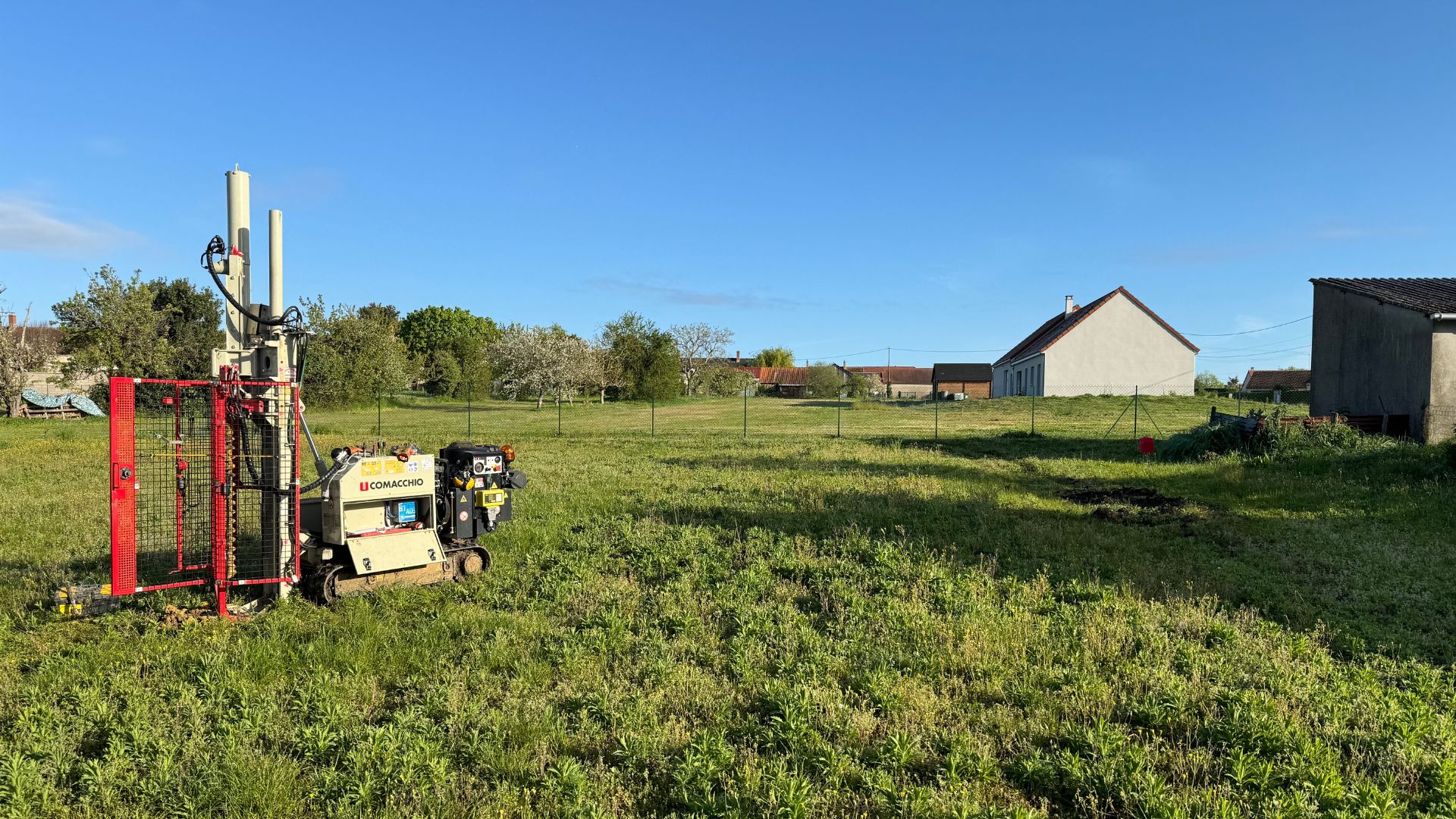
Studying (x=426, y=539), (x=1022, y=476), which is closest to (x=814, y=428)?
(x=1022, y=476)

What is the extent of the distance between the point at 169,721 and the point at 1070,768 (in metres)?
4.90

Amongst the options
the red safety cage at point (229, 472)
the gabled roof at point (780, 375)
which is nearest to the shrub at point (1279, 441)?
the red safety cage at point (229, 472)

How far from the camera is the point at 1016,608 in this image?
635 cm

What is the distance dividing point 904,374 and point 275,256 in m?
106

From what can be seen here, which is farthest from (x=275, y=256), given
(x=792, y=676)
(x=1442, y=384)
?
(x=1442, y=384)

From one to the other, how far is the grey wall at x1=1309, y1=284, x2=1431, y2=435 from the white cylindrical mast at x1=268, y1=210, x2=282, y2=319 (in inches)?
771

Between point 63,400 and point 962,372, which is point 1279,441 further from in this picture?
point 962,372

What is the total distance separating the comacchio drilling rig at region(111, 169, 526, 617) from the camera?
19.4 feet

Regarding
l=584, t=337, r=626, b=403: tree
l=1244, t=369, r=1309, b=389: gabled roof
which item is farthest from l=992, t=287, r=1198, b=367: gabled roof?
l=1244, t=369, r=1309, b=389: gabled roof

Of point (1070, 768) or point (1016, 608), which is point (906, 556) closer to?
point (1016, 608)

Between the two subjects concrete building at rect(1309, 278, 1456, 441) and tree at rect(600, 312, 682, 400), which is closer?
concrete building at rect(1309, 278, 1456, 441)

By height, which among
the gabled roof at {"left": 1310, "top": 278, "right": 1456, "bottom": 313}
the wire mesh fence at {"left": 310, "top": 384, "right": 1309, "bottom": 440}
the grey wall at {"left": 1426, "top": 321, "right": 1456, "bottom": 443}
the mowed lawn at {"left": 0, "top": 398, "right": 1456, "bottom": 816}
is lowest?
the mowed lawn at {"left": 0, "top": 398, "right": 1456, "bottom": 816}

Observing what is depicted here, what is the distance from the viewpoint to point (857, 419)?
1294 inches

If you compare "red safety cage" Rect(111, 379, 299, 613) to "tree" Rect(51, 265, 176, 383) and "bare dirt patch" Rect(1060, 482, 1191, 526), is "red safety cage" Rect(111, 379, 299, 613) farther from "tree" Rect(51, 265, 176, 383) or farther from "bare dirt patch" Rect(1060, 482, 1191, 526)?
"tree" Rect(51, 265, 176, 383)
